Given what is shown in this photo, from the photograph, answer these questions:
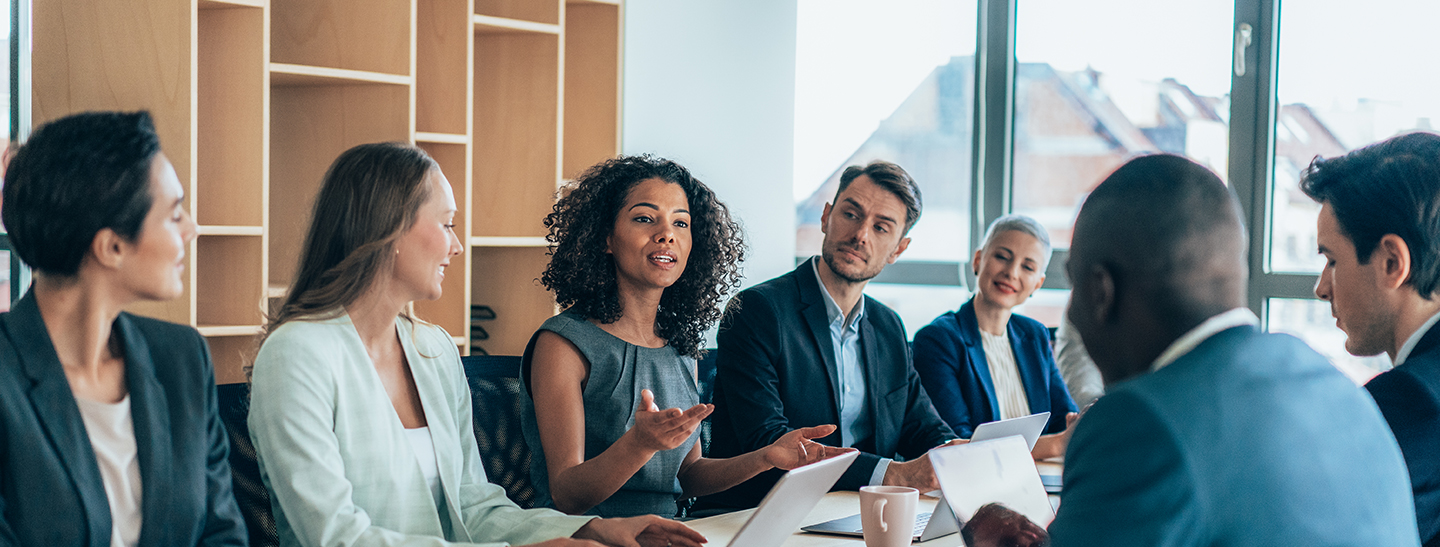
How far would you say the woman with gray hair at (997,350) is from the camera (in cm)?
297

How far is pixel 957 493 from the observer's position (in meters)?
1.53

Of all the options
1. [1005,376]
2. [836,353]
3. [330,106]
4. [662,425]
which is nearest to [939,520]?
[662,425]

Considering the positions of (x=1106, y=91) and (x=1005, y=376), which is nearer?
(x=1005, y=376)

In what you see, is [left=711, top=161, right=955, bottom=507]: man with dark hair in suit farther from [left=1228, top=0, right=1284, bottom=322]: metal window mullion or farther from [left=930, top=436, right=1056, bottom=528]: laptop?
[left=1228, top=0, right=1284, bottom=322]: metal window mullion

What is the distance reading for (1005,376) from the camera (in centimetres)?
312

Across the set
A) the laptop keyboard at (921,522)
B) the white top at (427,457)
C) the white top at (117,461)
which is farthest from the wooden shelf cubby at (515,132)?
the white top at (117,461)

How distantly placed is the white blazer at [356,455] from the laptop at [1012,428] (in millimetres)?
668

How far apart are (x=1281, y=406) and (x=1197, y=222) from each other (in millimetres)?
174

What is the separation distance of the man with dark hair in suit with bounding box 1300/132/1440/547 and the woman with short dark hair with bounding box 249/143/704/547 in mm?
1047

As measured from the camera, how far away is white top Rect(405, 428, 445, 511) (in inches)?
70.6

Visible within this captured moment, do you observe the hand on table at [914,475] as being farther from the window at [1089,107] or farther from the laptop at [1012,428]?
the window at [1089,107]

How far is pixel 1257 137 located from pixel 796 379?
93.8 inches

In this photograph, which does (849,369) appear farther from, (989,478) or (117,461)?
(117,461)

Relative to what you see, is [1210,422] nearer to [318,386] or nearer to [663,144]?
[318,386]
